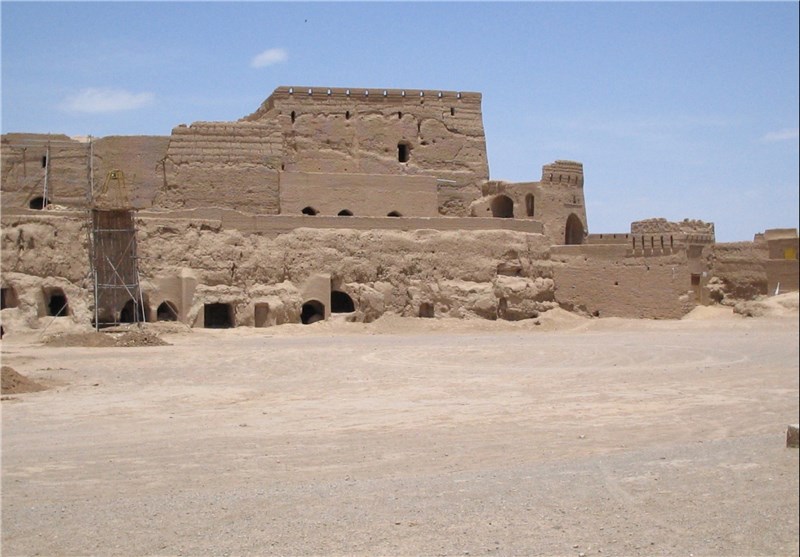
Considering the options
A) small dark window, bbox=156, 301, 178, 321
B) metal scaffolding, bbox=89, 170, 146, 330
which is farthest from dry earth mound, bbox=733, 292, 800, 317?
metal scaffolding, bbox=89, 170, 146, 330

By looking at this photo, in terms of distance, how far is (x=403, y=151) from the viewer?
36.8 m

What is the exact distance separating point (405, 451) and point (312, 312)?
61.4 feet

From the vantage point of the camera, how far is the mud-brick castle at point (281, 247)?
89.3ft

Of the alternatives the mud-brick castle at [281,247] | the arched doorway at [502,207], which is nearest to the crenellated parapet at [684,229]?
the mud-brick castle at [281,247]

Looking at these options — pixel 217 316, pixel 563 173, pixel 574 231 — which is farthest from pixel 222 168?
pixel 574 231

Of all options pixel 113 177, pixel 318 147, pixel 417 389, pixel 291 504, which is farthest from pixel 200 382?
pixel 318 147

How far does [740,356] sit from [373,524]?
13413 mm

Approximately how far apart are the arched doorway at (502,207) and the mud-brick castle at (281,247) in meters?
0.85

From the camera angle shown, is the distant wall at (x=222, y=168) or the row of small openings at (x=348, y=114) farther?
the row of small openings at (x=348, y=114)

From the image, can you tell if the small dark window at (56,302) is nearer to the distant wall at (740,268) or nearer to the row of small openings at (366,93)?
the row of small openings at (366,93)

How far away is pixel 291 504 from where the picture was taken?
8758 millimetres

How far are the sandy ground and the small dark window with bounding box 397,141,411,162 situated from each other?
1579 centimetres

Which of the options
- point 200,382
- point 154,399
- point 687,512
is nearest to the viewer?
point 687,512

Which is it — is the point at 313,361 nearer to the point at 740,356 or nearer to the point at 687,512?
the point at 740,356
